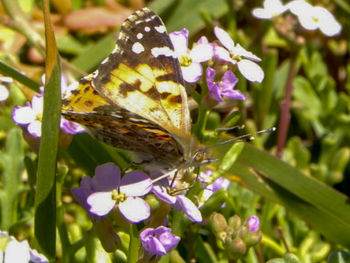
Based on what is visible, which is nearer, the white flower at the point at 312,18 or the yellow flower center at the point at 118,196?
the yellow flower center at the point at 118,196

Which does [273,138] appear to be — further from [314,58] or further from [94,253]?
[94,253]

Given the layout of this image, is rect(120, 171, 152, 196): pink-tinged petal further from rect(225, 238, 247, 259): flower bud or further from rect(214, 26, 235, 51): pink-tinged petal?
rect(214, 26, 235, 51): pink-tinged petal

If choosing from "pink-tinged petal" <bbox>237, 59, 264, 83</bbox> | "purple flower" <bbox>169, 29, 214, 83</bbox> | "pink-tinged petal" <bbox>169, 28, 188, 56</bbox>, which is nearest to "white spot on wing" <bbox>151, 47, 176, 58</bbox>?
"purple flower" <bbox>169, 29, 214, 83</bbox>

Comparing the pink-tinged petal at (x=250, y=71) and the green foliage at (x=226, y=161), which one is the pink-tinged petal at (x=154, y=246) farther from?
the pink-tinged petal at (x=250, y=71)

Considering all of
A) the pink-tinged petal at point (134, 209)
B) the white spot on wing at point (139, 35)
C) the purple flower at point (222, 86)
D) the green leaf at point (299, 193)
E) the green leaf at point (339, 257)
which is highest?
the white spot on wing at point (139, 35)

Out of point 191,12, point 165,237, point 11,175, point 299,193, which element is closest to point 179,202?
point 165,237

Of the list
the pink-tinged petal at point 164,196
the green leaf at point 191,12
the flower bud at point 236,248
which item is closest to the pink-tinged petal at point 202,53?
the pink-tinged petal at point 164,196
